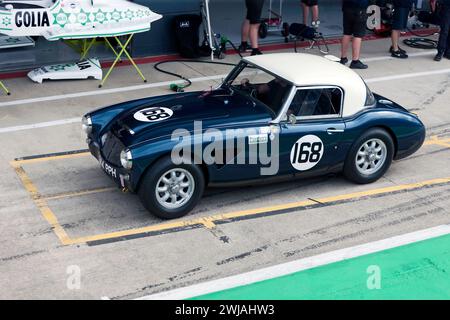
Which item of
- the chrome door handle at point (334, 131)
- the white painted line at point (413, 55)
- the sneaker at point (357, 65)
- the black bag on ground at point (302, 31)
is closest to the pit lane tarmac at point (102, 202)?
the chrome door handle at point (334, 131)

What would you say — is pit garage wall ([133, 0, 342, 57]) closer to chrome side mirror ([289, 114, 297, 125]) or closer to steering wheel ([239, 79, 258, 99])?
steering wheel ([239, 79, 258, 99])

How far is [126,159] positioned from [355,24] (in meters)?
7.01

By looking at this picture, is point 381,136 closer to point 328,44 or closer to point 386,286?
point 386,286

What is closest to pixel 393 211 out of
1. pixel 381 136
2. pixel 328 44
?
pixel 381 136

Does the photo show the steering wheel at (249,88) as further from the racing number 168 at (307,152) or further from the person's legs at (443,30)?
the person's legs at (443,30)

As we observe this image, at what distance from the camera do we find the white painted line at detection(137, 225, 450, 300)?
5910mm

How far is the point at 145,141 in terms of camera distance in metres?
6.73

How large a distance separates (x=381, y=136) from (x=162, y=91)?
4.27 metres

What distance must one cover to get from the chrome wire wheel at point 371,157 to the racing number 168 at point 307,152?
1.83ft

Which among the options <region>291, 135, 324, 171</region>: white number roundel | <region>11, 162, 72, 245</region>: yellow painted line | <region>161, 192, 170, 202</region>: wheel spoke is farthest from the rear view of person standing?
<region>11, 162, 72, 245</region>: yellow painted line

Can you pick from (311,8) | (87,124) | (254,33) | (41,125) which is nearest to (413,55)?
(311,8)

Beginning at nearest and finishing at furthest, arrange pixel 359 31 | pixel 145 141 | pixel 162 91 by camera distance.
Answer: pixel 145 141
pixel 162 91
pixel 359 31

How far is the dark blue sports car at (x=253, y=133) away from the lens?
679 cm

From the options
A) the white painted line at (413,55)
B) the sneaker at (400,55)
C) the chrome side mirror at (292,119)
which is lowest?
the white painted line at (413,55)
